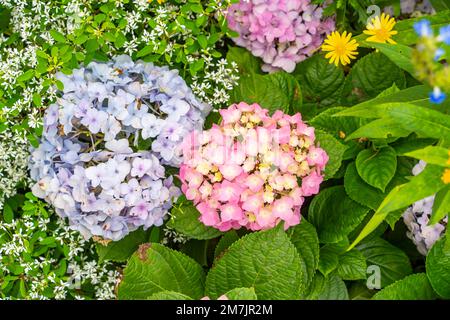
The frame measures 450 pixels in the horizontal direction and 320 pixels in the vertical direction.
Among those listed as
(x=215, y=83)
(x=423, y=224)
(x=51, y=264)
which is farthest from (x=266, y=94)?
(x=51, y=264)

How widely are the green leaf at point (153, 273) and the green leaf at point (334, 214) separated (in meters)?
0.32

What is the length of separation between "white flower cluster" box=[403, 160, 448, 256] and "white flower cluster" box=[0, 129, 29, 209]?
909mm

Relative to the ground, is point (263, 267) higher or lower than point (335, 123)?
lower

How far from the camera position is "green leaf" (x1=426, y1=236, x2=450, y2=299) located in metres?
1.32

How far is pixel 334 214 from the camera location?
1.45 meters

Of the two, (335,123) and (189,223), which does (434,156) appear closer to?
(335,123)

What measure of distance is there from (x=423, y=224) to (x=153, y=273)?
604 millimetres

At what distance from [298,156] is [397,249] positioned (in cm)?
43

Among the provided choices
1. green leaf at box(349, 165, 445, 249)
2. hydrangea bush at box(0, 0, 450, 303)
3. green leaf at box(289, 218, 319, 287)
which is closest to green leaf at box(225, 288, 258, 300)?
hydrangea bush at box(0, 0, 450, 303)

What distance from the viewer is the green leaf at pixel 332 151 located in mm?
1381

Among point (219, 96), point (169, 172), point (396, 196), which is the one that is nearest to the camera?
point (396, 196)

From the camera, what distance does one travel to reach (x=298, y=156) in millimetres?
1276
